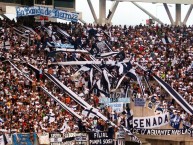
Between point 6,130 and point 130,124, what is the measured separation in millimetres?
7058

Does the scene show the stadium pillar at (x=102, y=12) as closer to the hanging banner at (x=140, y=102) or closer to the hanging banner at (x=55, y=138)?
the hanging banner at (x=140, y=102)

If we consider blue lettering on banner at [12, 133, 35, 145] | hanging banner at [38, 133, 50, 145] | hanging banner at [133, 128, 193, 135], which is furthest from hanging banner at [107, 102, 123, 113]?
blue lettering on banner at [12, 133, 35, 145]

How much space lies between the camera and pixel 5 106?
1109 inches

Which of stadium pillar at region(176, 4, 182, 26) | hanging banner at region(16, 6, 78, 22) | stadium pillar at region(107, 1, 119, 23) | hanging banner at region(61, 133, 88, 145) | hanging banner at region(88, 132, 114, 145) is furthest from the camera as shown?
stadium pillar at region(176, 4, 182, 26)

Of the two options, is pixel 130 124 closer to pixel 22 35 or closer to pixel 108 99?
pixel 108 99

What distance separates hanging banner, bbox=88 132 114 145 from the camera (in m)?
28.5

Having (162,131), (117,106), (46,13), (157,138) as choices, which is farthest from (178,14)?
(162,131)

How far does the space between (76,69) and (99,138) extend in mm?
6166

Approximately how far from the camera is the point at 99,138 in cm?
2861

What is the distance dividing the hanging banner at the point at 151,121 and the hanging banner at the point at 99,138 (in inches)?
110

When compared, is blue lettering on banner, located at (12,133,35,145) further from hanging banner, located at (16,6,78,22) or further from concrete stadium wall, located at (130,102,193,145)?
hanging banner, located at (16,6,78,22)

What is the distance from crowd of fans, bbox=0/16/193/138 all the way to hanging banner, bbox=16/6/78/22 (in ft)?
1.67

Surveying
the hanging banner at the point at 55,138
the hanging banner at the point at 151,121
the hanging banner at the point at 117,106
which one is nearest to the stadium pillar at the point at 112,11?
the hanging banner at the point at 117,106

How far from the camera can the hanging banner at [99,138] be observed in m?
28.5
